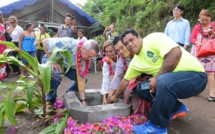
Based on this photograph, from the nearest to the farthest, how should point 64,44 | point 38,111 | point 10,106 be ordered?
point 10,106 → point 38,111 → point 64,44

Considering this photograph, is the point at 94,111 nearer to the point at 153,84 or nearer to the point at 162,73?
the point at 153,84

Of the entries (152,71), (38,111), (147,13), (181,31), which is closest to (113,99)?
(152,71)

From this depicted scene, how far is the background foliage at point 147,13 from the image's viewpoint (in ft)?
22.4

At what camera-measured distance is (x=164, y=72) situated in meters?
2.13

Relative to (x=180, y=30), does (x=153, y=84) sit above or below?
below

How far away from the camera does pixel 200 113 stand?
304cm

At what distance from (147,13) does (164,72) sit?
7.27 meters

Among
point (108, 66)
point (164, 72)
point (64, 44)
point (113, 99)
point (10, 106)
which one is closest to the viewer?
point (10, 106)

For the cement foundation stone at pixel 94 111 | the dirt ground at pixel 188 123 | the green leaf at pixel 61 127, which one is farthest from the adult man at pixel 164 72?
the green leaf at pixel 61 127

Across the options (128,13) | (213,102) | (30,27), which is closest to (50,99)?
(213,102)

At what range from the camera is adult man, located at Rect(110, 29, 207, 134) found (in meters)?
2.04

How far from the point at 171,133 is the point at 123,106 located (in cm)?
65

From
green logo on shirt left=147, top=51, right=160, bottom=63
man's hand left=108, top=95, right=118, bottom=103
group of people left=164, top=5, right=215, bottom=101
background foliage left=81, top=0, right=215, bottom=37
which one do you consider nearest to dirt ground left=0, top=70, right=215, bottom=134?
group of people left=164, top=5, right=215, bottom=101

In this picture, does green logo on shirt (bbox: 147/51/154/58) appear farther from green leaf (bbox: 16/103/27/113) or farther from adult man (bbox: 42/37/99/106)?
Result: green leaf (bbox: 16/103/27/113)
